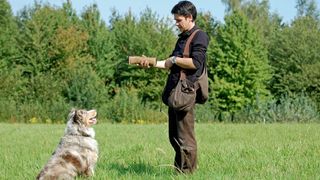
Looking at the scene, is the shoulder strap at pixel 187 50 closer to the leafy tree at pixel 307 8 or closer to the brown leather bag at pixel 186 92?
the brown leather bag at pixel 186 92

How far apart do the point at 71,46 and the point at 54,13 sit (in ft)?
13.1

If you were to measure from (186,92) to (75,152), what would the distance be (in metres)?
1.98

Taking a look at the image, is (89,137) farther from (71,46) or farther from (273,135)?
(71,46)

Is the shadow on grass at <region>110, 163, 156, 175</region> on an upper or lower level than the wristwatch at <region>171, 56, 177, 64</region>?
lower

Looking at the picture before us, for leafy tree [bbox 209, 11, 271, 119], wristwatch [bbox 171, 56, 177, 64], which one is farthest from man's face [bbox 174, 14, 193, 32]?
leafy tree [bbox 209, 11, 271, 119]

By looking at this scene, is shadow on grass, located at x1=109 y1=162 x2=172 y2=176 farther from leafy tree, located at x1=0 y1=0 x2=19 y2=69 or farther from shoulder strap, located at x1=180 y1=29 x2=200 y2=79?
leafy tree, located at x1=0 y1=0 x2=19 y2=69

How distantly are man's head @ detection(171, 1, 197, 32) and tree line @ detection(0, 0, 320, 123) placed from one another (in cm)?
2731

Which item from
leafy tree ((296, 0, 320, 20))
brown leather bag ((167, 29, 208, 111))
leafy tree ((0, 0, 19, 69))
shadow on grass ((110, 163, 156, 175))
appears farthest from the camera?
leafy tree ((296, 0, 320, 20))

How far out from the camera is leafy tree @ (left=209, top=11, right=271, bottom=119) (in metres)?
43.2

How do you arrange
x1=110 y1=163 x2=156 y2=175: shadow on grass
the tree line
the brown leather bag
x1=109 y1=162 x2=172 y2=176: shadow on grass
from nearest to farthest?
the brown leather bag
x1=109 y1=162 x2=172 y2=176: shadow on grass
x1=110 y1=163 x2=156 y2=175: shadow on grass
the tree line

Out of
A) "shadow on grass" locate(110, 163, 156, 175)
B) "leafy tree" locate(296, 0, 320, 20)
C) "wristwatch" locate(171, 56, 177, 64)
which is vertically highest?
"leafy tree" locate(296, 0, 320, 20)

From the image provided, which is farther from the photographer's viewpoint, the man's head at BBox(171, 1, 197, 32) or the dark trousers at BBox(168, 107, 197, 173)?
the dark trousers at BBox(168, 107, 197, 173)

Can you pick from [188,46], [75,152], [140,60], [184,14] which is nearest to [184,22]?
[184,14]

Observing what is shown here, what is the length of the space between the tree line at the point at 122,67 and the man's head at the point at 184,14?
89.6 ft
